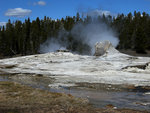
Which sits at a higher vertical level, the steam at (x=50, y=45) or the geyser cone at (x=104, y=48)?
the steam at (x=50, y=45)

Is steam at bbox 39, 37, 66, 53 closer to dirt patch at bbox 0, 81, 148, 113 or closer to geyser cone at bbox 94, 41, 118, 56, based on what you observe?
geyser cone at bbox 94, 41, 118, 56

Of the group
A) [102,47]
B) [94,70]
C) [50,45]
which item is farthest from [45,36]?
[94,70]

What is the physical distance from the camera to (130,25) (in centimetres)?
6359

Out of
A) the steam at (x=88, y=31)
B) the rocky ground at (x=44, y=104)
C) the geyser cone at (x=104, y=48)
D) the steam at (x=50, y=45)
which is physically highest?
the steam at (x=88, y=31)

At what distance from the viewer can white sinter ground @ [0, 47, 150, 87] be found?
14945 millimetres

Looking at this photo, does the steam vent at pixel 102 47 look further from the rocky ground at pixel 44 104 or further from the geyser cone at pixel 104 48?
the rocky ground at pixel 44 104

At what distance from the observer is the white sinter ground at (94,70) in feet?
49.0

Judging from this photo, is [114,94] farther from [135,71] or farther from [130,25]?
[130,25]

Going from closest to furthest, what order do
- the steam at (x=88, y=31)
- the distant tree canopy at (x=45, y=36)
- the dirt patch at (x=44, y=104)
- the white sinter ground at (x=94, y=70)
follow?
the dirt patch at (x=44, y=104)
the white sinter ground at (x=94, y=70)
the steam at (x=88, y=31)
the distant tree canopy at (x=45, y=36)

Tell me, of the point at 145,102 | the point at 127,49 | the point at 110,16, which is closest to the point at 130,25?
the point at 127,49

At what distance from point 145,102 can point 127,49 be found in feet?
169

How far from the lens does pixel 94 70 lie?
19141 mm

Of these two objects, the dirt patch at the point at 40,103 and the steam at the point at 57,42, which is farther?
the steam at the point at 57,42

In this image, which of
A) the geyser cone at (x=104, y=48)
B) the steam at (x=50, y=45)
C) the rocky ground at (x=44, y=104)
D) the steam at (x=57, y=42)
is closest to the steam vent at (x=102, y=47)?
the geyser cone at (x=104, y=48)
